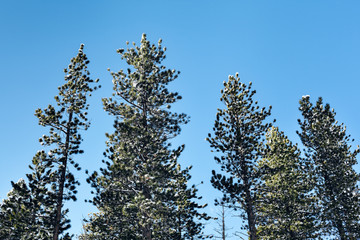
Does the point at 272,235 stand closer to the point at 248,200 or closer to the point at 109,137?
the point at 248,200

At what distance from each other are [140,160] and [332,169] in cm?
1622

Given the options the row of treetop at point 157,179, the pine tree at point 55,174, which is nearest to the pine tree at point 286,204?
the row of treetop at point 157,179

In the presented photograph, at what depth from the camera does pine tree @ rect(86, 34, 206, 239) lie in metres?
15.9

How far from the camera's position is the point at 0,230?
23.2 metres

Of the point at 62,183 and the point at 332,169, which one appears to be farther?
the point at 332,169

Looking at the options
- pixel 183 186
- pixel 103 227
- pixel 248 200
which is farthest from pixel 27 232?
pixel 248 200

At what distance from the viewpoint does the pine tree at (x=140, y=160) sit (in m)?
15.9

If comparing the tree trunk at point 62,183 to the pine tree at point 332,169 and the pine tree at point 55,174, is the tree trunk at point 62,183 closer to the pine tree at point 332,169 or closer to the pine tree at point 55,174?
the pine tree at point 55,174

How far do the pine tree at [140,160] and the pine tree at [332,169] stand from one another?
39.3ft

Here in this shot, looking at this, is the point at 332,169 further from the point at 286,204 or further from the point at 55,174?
the point at 55,174

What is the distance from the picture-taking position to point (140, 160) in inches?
672

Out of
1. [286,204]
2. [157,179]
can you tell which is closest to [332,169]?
[286,204]

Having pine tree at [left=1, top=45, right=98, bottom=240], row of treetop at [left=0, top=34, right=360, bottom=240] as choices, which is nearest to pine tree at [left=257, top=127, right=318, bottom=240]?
row of treetop at [left=0, top=34, right=360, bottom=240]

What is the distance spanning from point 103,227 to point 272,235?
1145cm
